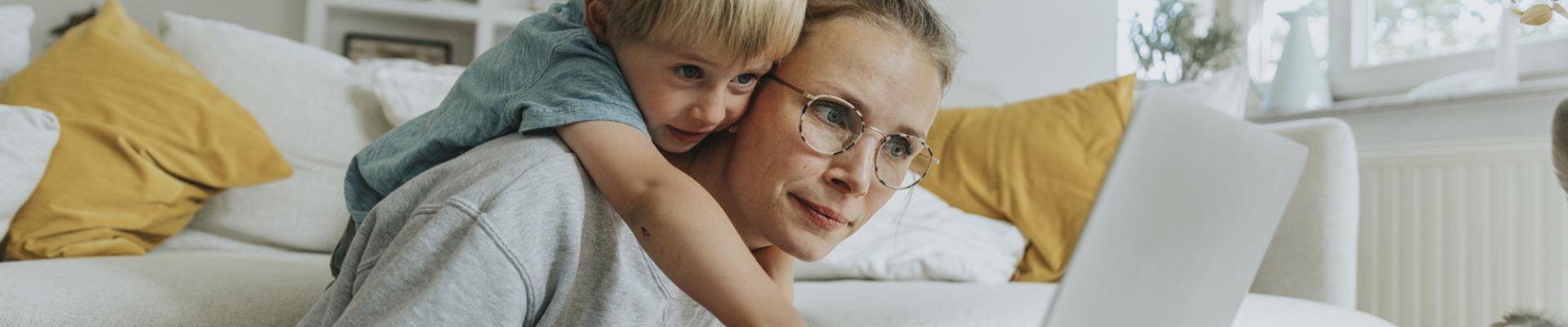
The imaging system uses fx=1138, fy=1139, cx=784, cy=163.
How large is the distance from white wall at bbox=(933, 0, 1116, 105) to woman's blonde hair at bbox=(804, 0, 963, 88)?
7.80 ft

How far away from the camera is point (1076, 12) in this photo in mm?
3656

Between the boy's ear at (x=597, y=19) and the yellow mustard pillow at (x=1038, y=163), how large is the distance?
4.01ft

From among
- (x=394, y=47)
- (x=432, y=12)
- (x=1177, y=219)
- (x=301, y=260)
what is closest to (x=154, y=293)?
(x=301, y=260)

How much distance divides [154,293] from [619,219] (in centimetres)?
67

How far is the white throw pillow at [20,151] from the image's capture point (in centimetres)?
155

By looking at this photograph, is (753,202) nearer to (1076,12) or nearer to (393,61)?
(393,61)

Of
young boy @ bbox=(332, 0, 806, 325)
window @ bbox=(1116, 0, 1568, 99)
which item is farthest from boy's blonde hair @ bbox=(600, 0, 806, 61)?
window @ bbox=(1116, 0, 1568, 99)

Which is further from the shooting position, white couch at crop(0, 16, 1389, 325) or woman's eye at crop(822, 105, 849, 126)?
white couch at crop(0, 16, 1389, 325)

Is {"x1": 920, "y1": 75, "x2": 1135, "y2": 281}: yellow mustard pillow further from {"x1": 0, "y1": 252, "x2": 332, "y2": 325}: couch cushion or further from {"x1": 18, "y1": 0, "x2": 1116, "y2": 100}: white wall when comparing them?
{"x1": 0, "y1": 252, "x2": 332, "y2": 325}: couch cushion

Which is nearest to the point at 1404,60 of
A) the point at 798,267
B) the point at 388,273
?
the point at 798,267

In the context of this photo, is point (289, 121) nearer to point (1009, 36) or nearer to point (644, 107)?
point (644, 107)

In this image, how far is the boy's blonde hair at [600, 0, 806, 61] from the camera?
949 millimetres

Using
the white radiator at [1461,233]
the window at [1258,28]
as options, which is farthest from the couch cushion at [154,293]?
the window at [1258,28]

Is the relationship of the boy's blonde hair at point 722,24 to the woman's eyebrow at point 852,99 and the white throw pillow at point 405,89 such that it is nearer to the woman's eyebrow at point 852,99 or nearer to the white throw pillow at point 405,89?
the woman's eyebrow at point 852,99
